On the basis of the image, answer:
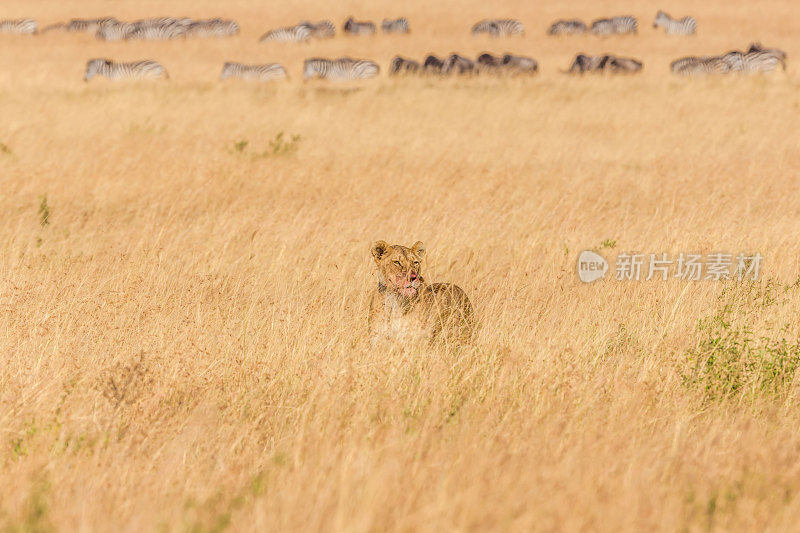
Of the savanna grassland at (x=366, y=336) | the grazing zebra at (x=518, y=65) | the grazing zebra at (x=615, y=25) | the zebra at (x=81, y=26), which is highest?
the grazing zebra at (x=615, y=25)

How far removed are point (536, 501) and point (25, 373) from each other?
2.97 m

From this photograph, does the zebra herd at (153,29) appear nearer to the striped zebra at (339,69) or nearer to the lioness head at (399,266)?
the striped zebra at (339,69)

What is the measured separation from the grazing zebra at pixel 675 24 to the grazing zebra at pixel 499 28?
253 inches

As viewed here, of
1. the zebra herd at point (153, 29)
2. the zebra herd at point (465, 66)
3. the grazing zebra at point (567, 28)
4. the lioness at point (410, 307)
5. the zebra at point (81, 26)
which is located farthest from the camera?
the zebra at point (81, 26)

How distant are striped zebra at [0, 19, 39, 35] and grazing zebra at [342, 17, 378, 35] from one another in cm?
1354

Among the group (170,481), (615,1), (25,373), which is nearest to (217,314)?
(25,373)

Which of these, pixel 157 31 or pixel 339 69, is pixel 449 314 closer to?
pixel 339 69

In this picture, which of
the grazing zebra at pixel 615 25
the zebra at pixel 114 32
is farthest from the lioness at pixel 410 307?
the grazing zebra at pixel 615 25

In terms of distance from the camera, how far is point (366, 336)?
5.53m

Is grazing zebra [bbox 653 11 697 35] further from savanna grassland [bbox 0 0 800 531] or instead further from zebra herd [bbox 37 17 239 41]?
savanna grassland [bbox 0 0 800 531]

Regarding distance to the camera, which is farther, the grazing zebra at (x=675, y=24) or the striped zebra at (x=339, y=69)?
the grazing zebra at (x=675, y=24)

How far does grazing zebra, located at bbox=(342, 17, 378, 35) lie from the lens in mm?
37562

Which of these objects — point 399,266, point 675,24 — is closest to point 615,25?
point 675,24

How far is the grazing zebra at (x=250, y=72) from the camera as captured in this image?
23531 mm
